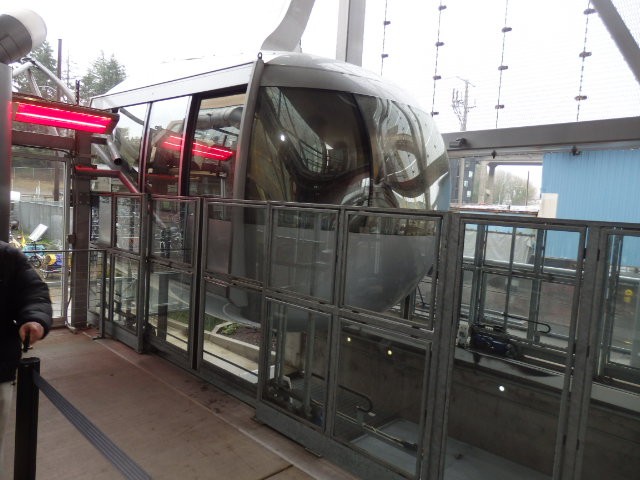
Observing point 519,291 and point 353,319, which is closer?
point 353,319

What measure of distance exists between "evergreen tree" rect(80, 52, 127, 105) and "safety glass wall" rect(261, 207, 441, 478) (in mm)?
31944

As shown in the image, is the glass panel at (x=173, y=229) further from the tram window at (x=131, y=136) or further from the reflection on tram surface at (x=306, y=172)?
the tram window at (x=131, y=136)

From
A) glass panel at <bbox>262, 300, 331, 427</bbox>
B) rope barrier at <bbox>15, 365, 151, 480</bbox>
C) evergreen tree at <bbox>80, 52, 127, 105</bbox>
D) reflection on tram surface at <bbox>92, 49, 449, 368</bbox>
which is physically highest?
evergreen tree at <bbox>80, 52, 127, 105</bbox>

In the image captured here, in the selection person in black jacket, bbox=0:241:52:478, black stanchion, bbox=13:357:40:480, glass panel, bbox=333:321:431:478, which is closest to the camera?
black stanchion, bbox=13:357:40:480

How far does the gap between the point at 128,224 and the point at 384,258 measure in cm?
357

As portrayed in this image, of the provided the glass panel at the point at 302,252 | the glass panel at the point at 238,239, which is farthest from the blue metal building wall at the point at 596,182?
the glass panel at the point at 238,239

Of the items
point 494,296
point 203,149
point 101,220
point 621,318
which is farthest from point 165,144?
point 621,318

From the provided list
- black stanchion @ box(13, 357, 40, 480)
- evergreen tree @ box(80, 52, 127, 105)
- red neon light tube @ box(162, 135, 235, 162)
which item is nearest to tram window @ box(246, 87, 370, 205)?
red neon light tube @ box(162, 135, 235, 162)

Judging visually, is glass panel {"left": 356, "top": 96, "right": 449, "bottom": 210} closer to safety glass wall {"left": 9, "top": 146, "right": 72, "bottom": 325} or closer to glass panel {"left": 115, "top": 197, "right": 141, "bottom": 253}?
glass panel {"left": 115, "top": 197, "right": 141, "bottom": 253}

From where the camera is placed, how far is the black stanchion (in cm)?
221

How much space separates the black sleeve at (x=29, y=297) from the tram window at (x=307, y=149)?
209 centimetres

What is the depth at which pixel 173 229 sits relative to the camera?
5.45 meters

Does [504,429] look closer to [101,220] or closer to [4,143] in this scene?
[4,143]

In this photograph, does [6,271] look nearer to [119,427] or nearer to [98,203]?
[119,427]
